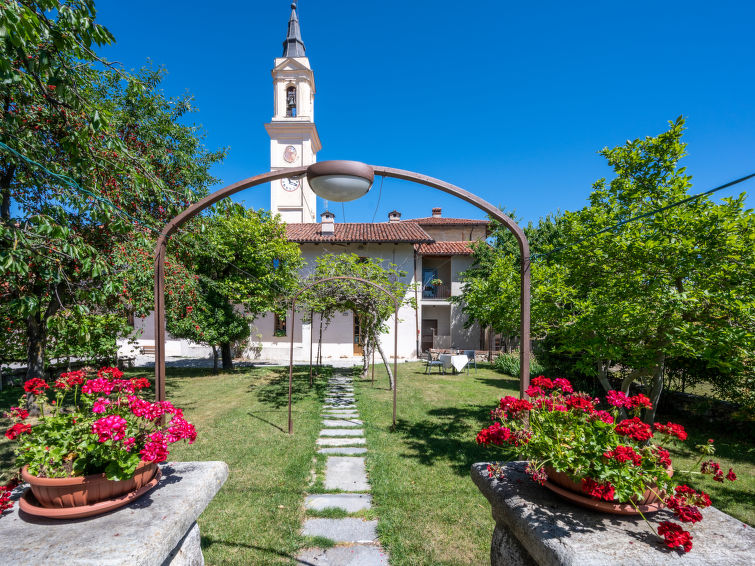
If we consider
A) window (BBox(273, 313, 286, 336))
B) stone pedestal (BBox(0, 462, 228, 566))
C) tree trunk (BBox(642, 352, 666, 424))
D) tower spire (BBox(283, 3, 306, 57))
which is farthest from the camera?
tower spire (BBox(283, 3, 306, 57))

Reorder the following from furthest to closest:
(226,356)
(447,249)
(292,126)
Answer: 1. (292,126)
2. (447,249)
3. (226,356)

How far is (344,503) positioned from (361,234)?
14.7 metres

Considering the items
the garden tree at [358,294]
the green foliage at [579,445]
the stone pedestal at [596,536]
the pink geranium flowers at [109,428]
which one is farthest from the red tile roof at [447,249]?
the pink geranium flowers at [109,428]

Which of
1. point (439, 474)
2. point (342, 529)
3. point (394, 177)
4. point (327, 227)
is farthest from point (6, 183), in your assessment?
point (327, 227)

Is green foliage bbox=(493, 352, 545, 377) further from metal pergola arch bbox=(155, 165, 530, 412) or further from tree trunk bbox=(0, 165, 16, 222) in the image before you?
tree trunk bbox=(0, 165, 16, 222)

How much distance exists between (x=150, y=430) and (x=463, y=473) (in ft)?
14.9

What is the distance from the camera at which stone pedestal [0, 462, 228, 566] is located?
141 cm

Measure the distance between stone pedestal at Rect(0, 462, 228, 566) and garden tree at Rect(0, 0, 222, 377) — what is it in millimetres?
1918

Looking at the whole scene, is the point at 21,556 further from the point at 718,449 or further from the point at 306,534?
the point at 718,449

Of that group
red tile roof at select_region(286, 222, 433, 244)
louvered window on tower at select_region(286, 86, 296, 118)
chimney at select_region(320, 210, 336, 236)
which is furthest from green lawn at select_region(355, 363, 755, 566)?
louvered window on tower at select_region(286, 86, 296, 118)

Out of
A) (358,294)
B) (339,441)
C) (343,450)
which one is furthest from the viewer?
(358,294)

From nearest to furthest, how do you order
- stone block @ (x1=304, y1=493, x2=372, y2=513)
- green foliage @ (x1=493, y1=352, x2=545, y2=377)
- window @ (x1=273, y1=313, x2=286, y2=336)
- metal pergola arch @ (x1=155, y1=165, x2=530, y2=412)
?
metal pergola arch @ (x1=155, y1=165, x2=530, y2=412) → stone block @ (x1=304, y1=493, x2=372, y2=513) → green foliage @ (x1=493, y1=352, x2=545, y2=377) → window @ (x1=273, y1=313, x2=286, y2=336)

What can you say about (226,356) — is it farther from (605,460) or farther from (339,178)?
(605,460)

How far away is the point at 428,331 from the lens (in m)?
22.7
